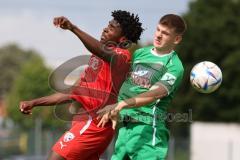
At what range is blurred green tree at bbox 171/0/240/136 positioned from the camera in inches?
2149

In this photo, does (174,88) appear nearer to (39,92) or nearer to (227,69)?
(227,69)

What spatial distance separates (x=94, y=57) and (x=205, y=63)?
5.34 ft

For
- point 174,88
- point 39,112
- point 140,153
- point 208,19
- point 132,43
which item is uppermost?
point 208,19

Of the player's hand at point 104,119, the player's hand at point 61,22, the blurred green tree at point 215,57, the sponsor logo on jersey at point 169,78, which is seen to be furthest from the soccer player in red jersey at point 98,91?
the blurred green tree at point 215,57

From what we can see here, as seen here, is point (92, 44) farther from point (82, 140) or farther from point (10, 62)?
point (10, 62)

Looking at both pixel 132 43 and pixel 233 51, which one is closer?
pixel 132 43

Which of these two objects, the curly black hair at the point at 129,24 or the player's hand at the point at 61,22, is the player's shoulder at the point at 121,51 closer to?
the curly black hair at the point at 129,24

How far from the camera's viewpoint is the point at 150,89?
7.98 m

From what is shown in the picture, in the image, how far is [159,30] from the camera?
8.10 m

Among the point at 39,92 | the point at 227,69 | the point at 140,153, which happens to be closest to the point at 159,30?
the point at 140,153

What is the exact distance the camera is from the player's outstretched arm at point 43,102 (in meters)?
8.76

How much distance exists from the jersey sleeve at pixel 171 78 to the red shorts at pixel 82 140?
86 cm

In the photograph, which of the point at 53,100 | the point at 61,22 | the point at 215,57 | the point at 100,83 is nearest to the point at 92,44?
the point at 61,22

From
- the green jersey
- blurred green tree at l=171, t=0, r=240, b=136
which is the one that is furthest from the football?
blurred green tree at l=171, t=0, r=240, b=136
